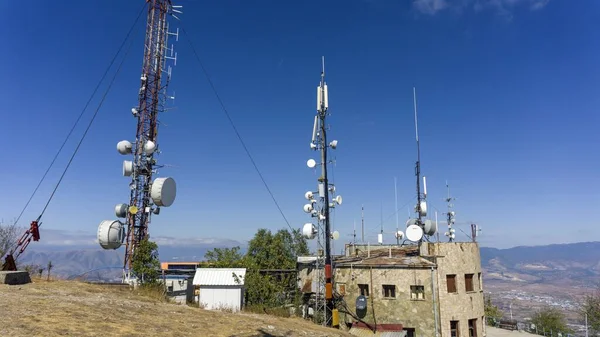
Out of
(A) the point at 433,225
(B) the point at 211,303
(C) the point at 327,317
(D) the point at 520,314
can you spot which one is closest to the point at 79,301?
(B) the point at 211,303

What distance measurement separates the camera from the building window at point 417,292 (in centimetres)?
2705

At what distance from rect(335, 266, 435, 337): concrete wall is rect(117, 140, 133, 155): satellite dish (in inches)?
777

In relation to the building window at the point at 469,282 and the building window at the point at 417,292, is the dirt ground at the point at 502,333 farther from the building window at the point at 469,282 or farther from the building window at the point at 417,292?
the building window at the point at 417,292

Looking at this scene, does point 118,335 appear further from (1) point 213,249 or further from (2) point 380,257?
(1) point 213,249

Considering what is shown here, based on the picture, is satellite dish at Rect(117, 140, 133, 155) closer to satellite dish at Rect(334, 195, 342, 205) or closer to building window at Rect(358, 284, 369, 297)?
satellite dish at Rect(334, 195, 342, 205)

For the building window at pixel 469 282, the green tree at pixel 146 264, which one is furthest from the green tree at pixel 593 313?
the green tree at pixel 146 264

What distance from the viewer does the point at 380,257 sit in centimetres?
2994

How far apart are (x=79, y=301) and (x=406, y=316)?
67.6 feet

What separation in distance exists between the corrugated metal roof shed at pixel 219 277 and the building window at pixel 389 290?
10306mm

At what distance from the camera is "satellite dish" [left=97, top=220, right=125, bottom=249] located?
2464 centimetres

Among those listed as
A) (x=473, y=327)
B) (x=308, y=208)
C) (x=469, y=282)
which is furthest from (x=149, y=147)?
(x=473, y=327)

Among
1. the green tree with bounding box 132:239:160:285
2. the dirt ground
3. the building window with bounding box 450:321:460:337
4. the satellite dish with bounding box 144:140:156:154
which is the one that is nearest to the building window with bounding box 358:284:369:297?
the building window with bounding box 450:321:460:337

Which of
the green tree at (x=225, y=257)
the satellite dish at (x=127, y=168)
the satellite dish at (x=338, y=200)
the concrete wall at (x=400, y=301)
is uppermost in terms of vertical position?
the satellite dish at (x=127, y=168)

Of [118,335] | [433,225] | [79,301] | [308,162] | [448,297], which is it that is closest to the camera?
[118,335]
